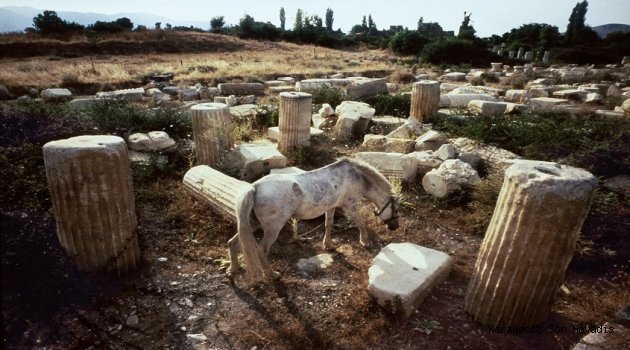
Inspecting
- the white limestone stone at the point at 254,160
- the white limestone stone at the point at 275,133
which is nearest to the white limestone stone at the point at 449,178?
the white limestone stone at the point at 254,160

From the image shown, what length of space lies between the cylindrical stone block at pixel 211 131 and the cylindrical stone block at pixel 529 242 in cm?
499

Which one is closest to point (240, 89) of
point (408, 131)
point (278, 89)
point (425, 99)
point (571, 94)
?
point (278, 89)

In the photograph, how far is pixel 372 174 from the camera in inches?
183

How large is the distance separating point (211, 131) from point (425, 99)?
633 centimetres

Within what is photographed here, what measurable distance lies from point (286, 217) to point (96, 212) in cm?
199

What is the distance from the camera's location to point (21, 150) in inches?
221

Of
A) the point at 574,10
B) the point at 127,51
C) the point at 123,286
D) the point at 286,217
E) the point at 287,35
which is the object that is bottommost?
the point at 123,286

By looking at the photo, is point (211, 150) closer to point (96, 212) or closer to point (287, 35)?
point (96, 212)

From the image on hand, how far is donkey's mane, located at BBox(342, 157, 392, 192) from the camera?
462 centimetres

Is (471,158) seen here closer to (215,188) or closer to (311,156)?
(311,156)

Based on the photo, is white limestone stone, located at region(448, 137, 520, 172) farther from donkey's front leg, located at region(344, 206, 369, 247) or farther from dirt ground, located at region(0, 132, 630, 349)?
donkey's front leg, located at region(344, 206, 369, 247)

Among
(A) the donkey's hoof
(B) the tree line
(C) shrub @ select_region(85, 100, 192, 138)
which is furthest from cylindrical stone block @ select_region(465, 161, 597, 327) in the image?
(B) the tree line

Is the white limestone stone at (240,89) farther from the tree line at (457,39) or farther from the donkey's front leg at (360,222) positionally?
the tree line at (457,39)

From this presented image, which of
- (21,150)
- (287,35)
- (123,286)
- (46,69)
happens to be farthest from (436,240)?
(287,35)
